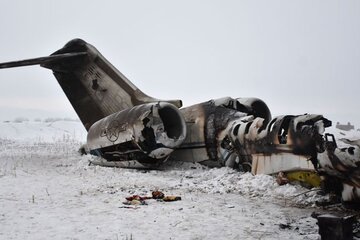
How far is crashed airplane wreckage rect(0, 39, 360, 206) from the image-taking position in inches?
271

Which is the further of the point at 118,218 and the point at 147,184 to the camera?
the point at 147,184

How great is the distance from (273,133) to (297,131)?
2.55 feet

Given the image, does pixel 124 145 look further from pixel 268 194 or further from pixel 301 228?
pixel 301 228

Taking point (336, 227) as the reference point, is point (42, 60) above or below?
above

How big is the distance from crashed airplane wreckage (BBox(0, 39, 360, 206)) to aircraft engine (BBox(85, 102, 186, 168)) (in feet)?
0.10

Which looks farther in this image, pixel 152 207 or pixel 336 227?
pixel 152 207

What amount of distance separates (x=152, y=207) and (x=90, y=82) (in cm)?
903

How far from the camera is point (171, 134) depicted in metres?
11.3

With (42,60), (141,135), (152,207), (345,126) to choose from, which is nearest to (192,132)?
(141,135)

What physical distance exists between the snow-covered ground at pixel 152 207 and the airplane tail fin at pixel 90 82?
408 cm

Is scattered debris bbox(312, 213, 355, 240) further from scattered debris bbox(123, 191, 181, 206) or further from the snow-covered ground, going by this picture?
scattered debris bbox(123, 191, 181, 206)

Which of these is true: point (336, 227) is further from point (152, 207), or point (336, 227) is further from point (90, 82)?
point (90, 82)

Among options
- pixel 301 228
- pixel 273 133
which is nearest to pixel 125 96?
pixel 273 133

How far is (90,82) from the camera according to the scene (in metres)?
14.1
